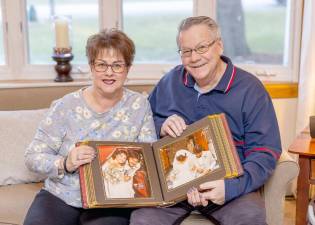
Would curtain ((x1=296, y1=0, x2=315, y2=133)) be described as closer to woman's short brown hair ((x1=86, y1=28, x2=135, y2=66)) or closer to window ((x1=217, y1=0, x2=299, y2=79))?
window ((x1=217, y1=0, x2=299, y2=79))

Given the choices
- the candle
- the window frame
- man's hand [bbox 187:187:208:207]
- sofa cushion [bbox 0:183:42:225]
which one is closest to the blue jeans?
man's hand [bbox 187:187:208:207]

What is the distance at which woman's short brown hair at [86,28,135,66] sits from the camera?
176 cm

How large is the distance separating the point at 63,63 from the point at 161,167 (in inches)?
48.0

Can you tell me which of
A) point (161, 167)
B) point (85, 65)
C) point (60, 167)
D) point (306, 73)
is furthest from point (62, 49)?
point (306, 73)

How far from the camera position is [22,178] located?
219 centimetres

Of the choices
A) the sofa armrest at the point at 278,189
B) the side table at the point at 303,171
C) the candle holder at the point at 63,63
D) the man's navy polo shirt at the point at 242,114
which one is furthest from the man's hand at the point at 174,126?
the candle holder at the point at 63,63

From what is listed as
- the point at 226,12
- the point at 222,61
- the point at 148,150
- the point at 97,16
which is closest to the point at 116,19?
the point at 97,16

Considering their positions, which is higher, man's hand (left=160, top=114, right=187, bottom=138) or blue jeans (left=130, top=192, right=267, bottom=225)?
man's hand (left=160, top=114, right=187, bottom=138)

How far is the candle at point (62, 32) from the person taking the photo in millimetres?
2641

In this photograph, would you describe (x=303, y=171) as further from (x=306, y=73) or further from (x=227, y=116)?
(x=306, y=73)

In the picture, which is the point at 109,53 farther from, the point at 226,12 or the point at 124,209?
the point at 226,12

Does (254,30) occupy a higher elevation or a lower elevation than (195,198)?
higher

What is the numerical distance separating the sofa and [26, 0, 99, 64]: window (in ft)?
2.44

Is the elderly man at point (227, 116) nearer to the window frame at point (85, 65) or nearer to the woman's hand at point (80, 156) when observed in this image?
the woman's hand at point (80, 156)
